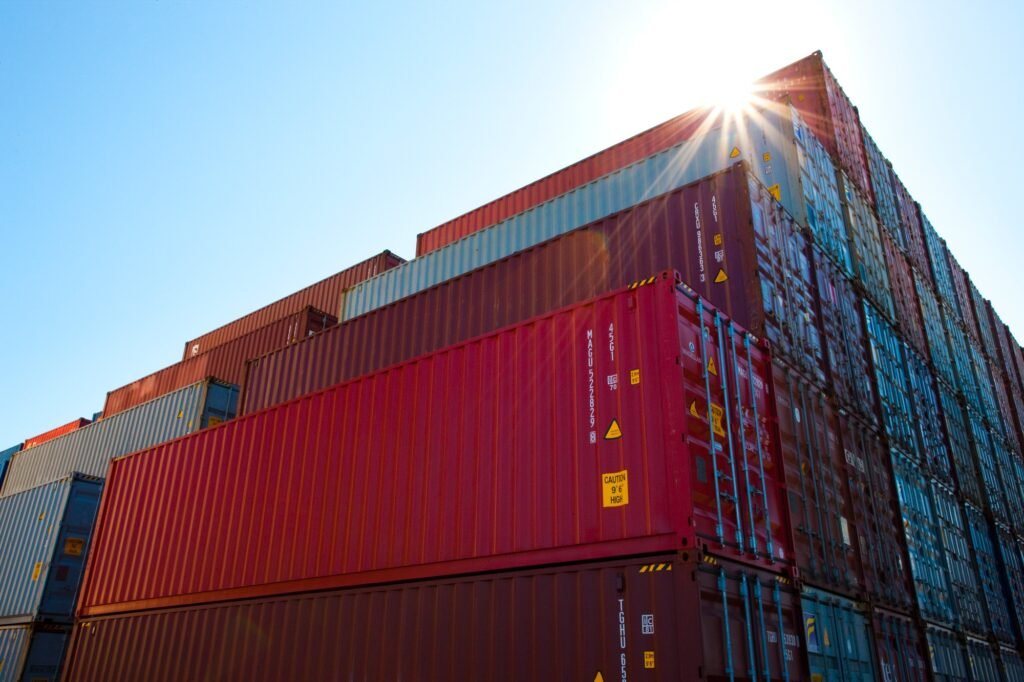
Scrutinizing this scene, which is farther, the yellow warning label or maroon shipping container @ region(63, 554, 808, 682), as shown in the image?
the yellow warning label

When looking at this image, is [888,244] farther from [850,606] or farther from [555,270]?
[850,606]

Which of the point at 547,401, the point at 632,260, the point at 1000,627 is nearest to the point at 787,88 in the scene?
the point at 632,260

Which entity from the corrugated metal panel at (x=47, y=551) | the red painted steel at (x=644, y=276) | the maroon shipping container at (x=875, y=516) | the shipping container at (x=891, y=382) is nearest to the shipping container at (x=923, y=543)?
the maroon shipping container at (x=875, y=516)

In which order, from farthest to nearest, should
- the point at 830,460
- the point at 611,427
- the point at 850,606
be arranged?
the point at 830,460 → the point at 850,606 → the point at 611,427

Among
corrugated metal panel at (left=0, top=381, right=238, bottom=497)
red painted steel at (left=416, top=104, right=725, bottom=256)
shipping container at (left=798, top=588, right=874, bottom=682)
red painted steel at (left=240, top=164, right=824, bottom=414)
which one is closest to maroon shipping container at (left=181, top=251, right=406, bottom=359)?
red painted steel at (left=416, top=104, right=725, bottom=256)

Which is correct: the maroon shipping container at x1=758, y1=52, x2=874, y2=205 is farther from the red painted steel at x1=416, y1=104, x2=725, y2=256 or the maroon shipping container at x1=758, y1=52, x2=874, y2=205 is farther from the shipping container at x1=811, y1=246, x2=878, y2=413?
the shipping container at x1=811, y1=246, x2=878, y2=413

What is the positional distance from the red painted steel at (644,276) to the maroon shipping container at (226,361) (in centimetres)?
520

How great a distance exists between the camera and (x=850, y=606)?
9.32 m

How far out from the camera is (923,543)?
12.5 metres

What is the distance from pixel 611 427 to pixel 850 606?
14.0 ft

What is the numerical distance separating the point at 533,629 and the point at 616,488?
1.67 metres

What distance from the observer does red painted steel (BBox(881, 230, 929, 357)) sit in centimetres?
1623

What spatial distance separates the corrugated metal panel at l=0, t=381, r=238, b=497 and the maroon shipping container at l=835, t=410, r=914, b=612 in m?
13.1

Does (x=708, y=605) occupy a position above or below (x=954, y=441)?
below
